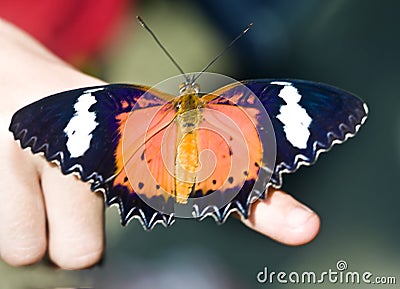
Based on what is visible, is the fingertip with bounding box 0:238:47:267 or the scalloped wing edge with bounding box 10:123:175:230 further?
the fingertip with bounding box 0:238:47:267

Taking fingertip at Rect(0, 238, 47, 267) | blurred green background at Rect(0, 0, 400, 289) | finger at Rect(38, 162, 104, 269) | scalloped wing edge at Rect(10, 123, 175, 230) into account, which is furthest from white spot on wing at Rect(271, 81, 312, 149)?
blurred green background at Rect(0, 0, 400, 289)

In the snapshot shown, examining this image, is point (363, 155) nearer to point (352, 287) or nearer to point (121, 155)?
point (352, 287)

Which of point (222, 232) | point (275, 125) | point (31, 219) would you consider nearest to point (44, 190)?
point (31, 219)

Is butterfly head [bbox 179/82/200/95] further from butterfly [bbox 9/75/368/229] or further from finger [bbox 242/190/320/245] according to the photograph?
finger [bbox 242/190/320/245]
